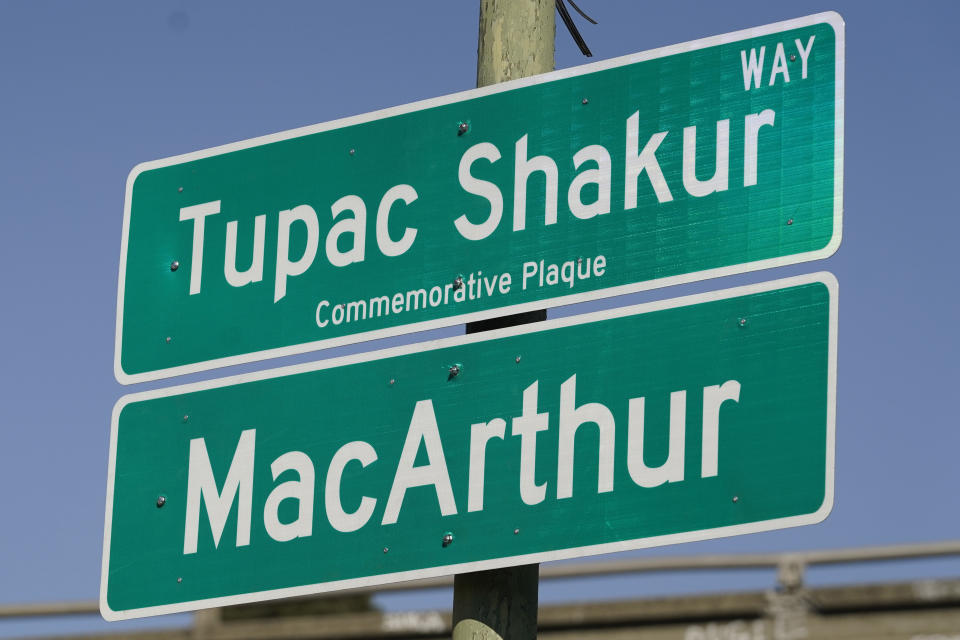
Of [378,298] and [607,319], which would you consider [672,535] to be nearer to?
[607,319]

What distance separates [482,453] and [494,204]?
64cm

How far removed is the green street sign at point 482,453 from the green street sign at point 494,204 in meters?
0.12

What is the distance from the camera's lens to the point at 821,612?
992 cm

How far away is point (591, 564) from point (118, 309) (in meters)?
7.22

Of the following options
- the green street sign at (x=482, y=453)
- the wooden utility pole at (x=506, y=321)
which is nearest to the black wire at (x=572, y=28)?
the wooden utility pole at (x=506, y=321)

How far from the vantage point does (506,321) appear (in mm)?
3551

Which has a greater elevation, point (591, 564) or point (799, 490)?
point (591, 564)

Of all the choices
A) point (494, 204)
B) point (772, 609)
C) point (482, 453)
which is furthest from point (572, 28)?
point (772, 609)

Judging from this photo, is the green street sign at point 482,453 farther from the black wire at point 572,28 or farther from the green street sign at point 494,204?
the black wire at point 572,28

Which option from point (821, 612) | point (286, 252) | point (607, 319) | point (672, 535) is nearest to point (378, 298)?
point (286, 252)

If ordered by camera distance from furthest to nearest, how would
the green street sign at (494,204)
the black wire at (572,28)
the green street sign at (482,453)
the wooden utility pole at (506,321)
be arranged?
the black wire at (572,28) < the green street sign at (494,204) < the wooden utility pole at (506,321) < the green street sign at (482,453)

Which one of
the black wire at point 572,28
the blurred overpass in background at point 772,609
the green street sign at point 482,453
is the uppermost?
the black wire at point 572,28

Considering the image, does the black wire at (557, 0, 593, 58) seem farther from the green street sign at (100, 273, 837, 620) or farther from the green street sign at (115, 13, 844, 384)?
the green street sign at (100, 273, 837, 620)

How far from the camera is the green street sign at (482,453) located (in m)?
3.14
